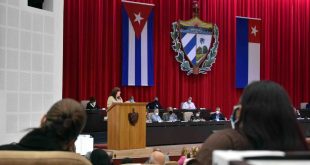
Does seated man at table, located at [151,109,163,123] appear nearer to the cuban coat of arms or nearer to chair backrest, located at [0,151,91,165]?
the cuban coat of arms

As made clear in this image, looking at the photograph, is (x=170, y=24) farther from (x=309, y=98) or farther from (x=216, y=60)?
(x=309, y=98)

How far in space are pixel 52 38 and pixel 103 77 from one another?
4931 millimetres

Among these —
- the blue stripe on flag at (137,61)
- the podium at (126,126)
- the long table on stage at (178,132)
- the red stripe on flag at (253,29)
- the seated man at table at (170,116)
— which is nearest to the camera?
the podium at (126,126)

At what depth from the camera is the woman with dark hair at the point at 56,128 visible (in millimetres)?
1903

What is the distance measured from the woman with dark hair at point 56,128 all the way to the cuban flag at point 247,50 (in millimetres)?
15132

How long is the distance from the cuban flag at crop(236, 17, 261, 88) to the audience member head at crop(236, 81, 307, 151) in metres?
15.4

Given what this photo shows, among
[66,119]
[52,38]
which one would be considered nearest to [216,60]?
[52,38]

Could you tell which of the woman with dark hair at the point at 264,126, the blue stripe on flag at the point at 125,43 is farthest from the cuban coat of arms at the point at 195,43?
the woman with dark hair at the point at 264,126

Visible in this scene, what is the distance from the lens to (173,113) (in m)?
12.3

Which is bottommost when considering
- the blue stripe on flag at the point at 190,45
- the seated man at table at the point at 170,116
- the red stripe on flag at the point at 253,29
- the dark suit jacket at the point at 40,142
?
the seated man at table at the point at 170,116

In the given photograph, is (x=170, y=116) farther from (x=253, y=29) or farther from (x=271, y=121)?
(x=271, y=121)

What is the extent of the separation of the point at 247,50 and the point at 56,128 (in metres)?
15.4

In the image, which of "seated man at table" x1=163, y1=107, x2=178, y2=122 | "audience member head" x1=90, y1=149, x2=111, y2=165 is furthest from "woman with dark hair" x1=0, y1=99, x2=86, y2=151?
"seated man at table" x1=163, y1=107, x2=178, y2=122

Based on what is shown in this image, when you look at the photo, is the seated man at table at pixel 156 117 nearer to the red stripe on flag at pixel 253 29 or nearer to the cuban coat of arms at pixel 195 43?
the cuban coat of arms at pixel 195 43
